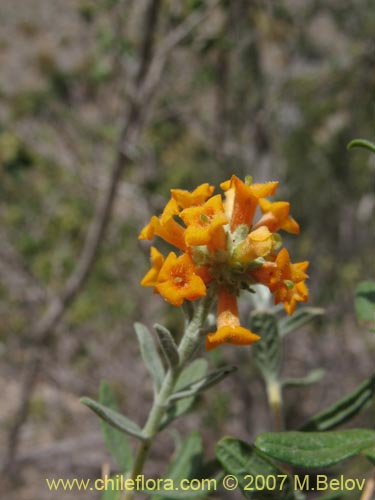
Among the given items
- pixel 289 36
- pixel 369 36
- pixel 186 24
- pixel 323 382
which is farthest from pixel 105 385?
pixel 289 36

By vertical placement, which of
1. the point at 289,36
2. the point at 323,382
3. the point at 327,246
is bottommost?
the point at 323,382

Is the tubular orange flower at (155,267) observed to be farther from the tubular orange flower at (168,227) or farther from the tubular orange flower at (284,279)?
the tubular orange flower at (284,279)

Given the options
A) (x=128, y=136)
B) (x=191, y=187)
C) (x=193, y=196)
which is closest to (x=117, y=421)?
(x=193, y=196)

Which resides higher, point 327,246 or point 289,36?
point 289,36

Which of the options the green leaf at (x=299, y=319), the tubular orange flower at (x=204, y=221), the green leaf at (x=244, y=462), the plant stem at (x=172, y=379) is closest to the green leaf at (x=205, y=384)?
the plant stem at (x=172, y=379)

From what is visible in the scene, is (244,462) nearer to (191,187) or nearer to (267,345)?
(267,345)

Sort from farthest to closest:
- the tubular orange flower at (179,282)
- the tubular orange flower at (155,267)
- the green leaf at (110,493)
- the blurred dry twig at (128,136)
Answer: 1. the blurred dry twig at (128,136)
2. the green leaf at (110,493)
3. the tubular orange flower at (155,267)
4. the tubular orange flower at (179,282)

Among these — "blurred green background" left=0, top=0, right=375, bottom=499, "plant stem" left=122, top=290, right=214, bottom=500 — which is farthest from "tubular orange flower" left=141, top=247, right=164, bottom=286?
"blurred green background" left=0, top=0, right=375, bottom=499

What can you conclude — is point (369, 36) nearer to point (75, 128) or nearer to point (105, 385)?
point (75, 128)
